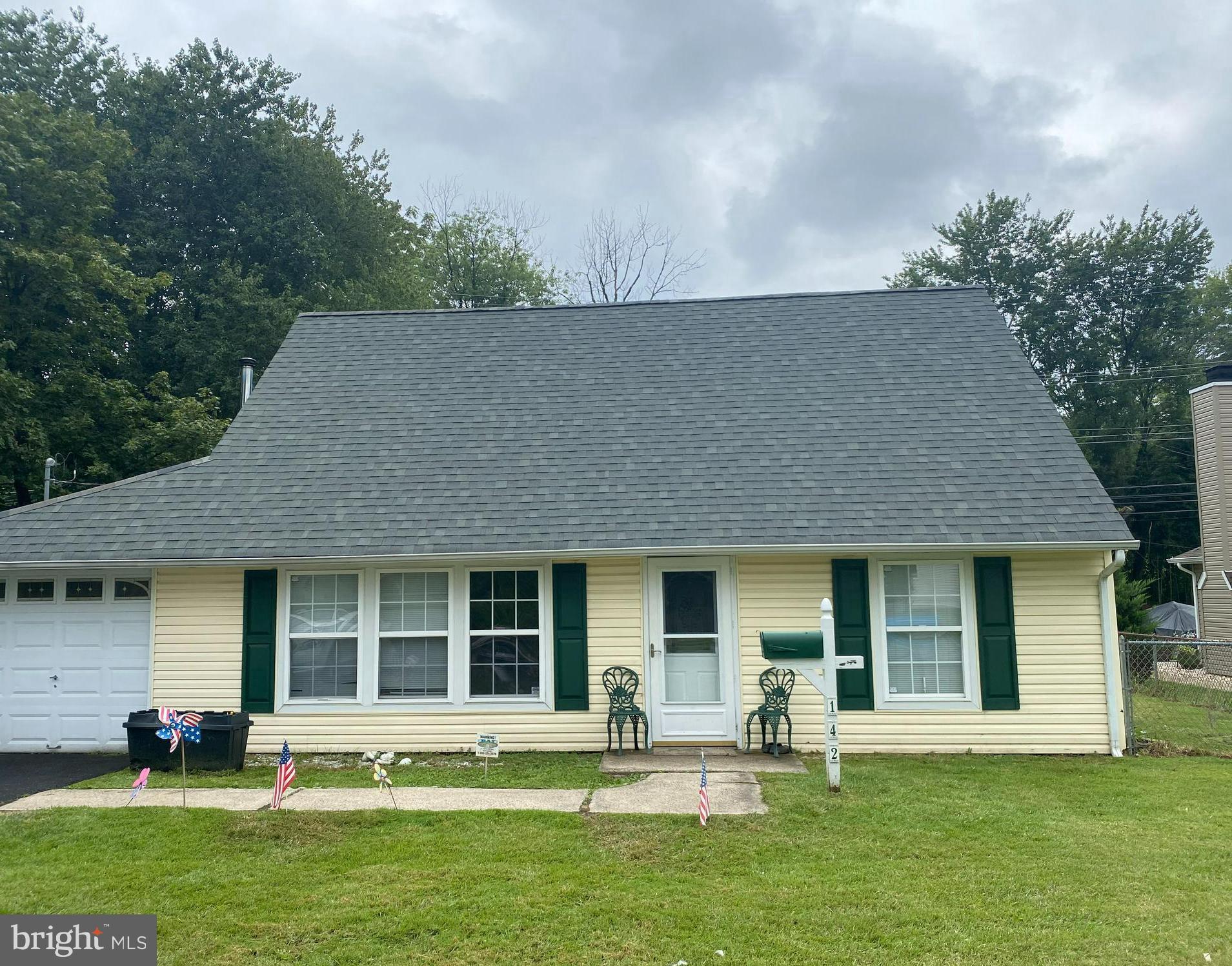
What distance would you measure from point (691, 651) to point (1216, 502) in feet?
55.2

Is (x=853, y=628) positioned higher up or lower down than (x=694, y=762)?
higher up

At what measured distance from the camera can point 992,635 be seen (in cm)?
950

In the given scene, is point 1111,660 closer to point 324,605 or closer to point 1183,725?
point 1183,725

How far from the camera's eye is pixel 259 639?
32.5 ft

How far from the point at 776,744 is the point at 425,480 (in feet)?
17.3

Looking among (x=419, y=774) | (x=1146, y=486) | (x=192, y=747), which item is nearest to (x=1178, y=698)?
(x=419, y=774)

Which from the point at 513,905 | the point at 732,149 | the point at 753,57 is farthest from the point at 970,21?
the point at 513,905

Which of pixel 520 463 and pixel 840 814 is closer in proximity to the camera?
pixel 840 814

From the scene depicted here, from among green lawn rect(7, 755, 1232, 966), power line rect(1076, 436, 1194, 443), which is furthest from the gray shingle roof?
power line rect(1076, 436, 1194, 443)

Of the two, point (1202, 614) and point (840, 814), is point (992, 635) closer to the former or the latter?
point (840, 814)

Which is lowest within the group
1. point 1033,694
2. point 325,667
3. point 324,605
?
point 1033,694

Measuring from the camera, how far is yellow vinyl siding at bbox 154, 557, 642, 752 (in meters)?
9.75

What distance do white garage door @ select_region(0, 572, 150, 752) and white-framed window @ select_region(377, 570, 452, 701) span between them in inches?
113

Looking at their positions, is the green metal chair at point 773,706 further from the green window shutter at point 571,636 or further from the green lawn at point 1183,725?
the green lawn at point 1183,725
